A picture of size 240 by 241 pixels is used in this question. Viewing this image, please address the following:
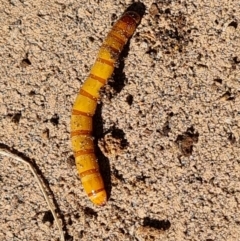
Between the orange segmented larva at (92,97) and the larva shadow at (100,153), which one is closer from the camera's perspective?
the orange segmented larva at (92,97)

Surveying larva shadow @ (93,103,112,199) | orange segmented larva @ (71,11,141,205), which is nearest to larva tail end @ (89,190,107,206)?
orange segmented larva @ (71,11,141,205)

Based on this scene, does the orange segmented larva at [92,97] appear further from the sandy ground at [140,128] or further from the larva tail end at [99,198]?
the sandy ground at [140,128]

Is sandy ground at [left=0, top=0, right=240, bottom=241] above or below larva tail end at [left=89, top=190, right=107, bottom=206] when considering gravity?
above

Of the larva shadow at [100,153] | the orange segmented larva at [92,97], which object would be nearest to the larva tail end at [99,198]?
the orange segmented larva at [92,97]

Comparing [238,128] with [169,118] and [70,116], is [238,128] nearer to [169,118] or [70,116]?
[169,118]

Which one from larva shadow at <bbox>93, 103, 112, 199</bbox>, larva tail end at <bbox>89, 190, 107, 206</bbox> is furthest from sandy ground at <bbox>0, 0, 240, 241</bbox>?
larva tail end at <bbox>89, 190, 107, 206</bbox>

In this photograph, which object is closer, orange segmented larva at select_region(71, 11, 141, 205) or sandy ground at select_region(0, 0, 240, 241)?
orange segmented larva at select_region(71, 11, 141, 205)

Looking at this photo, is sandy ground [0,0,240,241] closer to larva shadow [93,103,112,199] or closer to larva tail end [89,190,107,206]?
larva shadow [93,103,112,199]

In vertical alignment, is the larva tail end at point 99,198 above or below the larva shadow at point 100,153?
below
